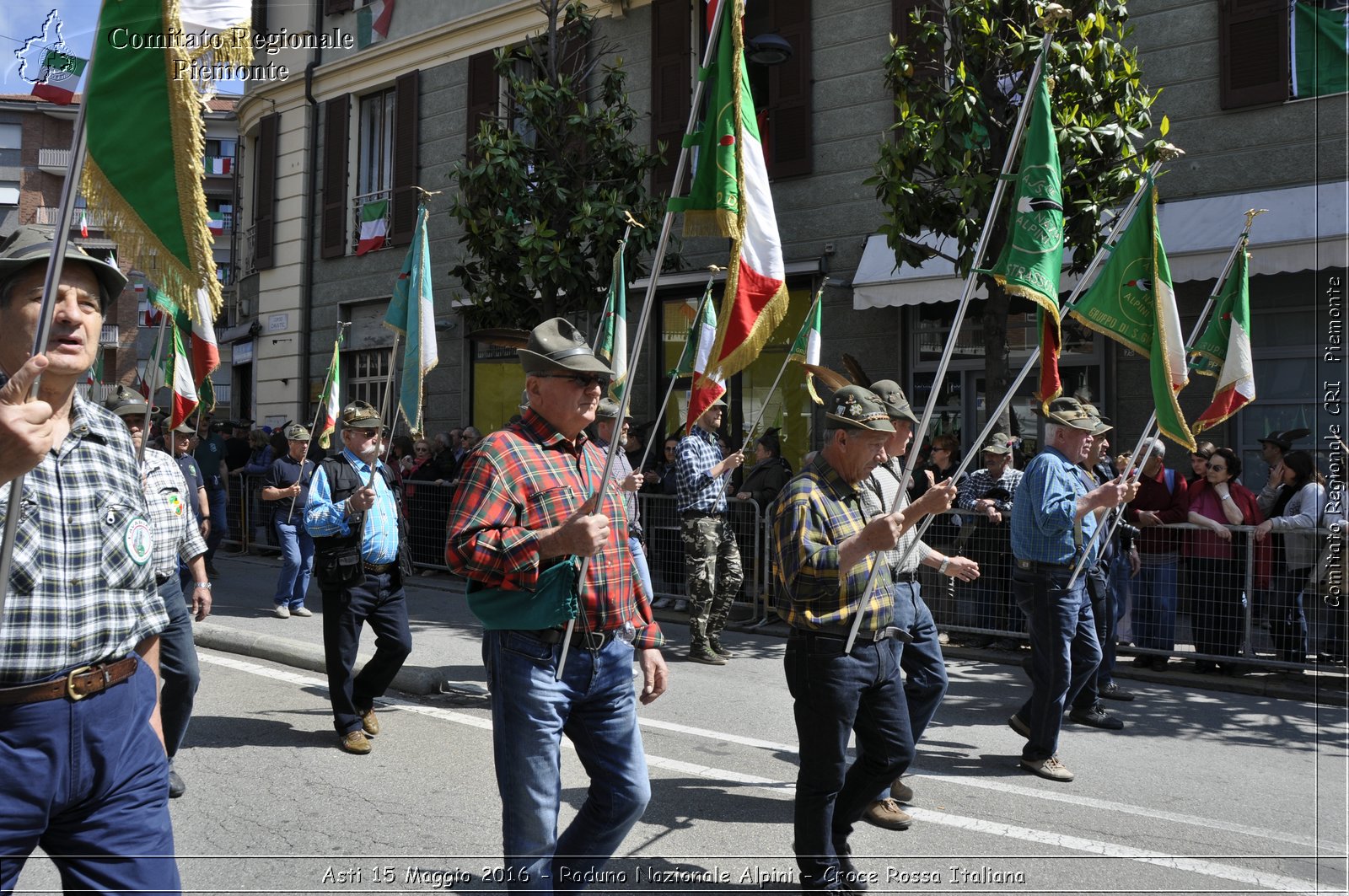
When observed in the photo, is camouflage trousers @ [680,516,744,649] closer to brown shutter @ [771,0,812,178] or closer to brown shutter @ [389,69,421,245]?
brown shutter @ [771,0,812,178]

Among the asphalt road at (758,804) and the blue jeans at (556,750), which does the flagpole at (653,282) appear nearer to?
the blue jeans at (556,750)

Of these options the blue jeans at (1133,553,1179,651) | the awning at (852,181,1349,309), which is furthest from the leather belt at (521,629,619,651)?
the awning at (852,181,1349,309)

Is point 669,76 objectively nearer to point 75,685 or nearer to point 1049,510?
point 1049,510

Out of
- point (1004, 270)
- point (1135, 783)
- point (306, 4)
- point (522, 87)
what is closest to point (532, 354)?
point (1004, 270)

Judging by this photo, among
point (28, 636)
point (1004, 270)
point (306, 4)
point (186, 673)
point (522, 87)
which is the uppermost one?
point (306, 4)

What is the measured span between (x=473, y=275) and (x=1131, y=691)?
9085 millimetres

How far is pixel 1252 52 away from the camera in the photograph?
11.7m

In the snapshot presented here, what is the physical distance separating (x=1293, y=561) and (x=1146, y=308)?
332 centimetres

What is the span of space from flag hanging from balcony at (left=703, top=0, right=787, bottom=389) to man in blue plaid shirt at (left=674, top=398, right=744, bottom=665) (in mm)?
4756

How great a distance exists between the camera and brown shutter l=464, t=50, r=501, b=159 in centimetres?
1838

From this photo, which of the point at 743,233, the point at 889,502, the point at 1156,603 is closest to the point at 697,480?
the point at 1156,603

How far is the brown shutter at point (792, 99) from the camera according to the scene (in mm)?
14969

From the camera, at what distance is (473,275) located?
13.7 meters

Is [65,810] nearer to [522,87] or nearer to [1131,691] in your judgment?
[1131,691]
